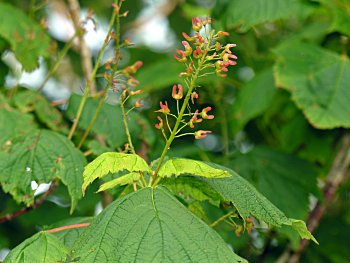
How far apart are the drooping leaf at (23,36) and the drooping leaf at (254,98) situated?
0.86 meters

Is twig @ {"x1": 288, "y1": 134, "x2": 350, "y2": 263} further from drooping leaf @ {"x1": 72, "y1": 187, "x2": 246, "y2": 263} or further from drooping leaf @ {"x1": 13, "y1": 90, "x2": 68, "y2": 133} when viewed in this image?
drooping leaf @ {"x1": 72, "y1": 187, "x2": 246, "y2": 263}

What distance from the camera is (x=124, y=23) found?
4797mm

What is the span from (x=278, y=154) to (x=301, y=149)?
329 millimetres

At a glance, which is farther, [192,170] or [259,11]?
[259,11]

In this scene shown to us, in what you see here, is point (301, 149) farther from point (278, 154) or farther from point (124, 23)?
point (124, 23)

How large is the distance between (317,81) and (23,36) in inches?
44.1

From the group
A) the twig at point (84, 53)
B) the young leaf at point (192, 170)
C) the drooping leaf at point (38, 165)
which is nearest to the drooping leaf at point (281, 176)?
the twig at point (84, 53)

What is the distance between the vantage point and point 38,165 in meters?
2.05

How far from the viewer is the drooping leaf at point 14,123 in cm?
233

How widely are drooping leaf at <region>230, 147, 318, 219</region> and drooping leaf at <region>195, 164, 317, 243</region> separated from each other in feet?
3.83

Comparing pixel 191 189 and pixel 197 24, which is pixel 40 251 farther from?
pixel 197 24

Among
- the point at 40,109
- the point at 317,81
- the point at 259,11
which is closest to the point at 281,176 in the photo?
the point at 317,81

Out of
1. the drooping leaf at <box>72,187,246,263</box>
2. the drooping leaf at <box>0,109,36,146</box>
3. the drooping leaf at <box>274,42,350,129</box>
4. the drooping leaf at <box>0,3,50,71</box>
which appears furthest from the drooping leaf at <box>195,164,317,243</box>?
the drooping leaf at <box>0,3,50,71</box>

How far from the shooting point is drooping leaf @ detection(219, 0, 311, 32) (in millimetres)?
2807
